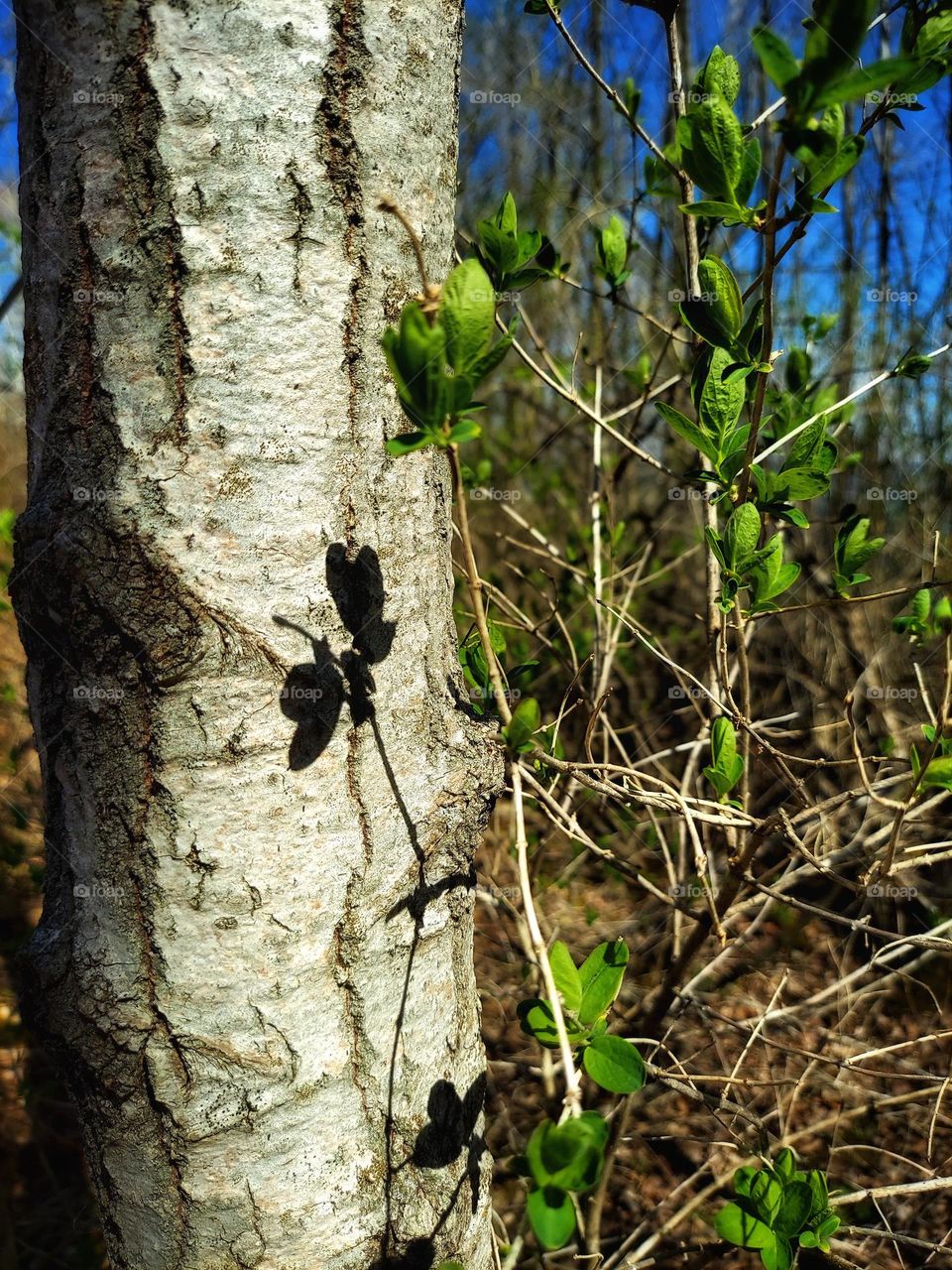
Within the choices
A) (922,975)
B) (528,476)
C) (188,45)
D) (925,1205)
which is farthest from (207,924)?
(528,476)

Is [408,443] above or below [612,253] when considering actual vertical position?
below

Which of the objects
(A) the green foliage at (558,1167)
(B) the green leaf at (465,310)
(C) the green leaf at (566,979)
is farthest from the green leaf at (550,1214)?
(B) the green leaf at (465,310)

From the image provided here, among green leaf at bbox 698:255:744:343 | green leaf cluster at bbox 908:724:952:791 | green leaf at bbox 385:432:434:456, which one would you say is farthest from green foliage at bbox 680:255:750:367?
green leaf cluster at bbox 908:724:952:791

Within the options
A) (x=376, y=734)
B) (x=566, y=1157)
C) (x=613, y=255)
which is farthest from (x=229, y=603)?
(x=613, y=255)

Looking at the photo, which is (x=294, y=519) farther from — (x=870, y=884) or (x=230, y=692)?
(x=870, y=884)

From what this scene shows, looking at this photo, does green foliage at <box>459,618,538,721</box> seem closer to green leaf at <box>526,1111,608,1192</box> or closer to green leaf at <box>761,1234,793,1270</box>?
green leaf at <box>526,1111,608,1192</box>

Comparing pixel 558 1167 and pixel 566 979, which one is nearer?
pixel 558 1167

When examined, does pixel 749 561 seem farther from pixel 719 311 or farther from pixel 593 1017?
pixel 593 1017
